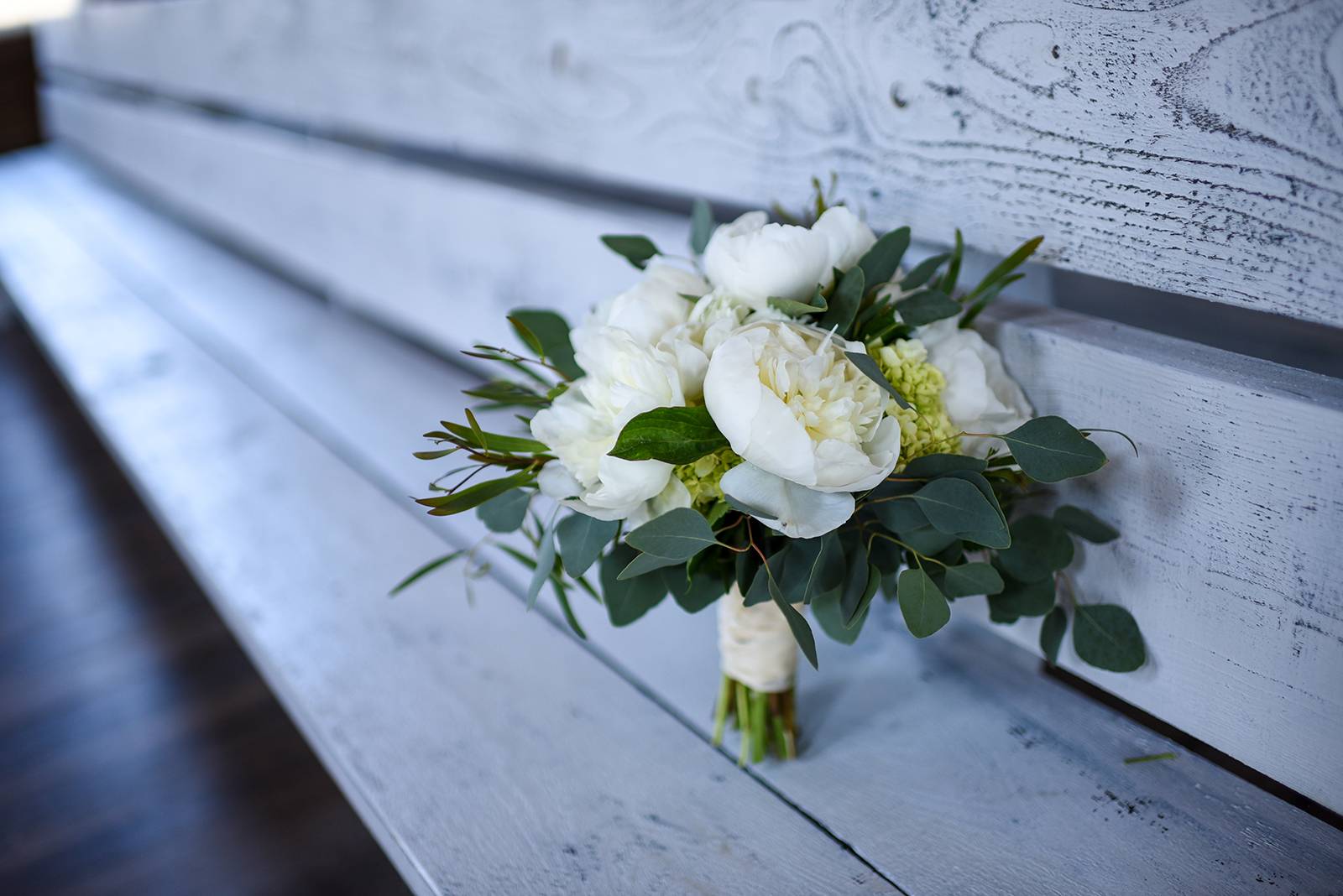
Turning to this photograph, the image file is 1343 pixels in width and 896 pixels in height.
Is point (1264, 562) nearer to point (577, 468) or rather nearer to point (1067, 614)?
point (1067, 614)

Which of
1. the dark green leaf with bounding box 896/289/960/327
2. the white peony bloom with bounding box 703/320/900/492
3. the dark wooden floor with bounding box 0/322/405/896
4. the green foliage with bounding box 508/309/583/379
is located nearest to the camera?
the white peony bloom with bounding box 703/320/900/492

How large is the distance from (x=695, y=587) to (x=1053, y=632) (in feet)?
0.86

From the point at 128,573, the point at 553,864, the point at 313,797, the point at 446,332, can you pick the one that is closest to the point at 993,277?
the point at 553,864

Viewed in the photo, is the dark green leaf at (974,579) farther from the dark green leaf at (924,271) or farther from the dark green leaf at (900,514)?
the dark green leaf at (924,271)

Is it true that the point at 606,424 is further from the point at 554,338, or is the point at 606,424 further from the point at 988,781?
the point at 988,781

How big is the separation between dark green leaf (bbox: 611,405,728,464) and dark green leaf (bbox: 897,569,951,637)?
0.45 feet

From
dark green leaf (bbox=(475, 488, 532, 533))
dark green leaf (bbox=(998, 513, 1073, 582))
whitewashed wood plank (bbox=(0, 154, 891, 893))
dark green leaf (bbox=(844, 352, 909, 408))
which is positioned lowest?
whitewashed wood plank (bbox=(0, 154, 891, 893))

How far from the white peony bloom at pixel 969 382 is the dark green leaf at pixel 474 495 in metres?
0.26

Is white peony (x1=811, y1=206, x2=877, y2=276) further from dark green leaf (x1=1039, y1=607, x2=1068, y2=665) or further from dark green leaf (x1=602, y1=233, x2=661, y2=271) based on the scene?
dark green leaf (x1=1039, y1=607, x2=1068, y2=665)

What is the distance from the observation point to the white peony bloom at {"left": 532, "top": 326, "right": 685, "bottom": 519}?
52cm

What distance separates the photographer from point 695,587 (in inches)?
23.9

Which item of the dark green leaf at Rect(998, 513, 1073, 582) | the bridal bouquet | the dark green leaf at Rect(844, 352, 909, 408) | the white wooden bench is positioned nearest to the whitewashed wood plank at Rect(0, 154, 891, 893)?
the white wooden bench

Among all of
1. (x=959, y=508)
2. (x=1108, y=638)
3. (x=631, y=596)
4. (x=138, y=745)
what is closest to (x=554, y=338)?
(x=631, y=596)

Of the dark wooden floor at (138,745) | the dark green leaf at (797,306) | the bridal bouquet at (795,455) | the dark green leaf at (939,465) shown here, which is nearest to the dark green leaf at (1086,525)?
the bridal bouquet at (795,455)
